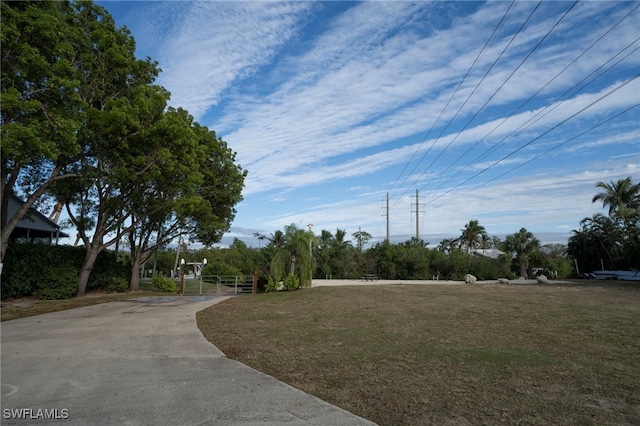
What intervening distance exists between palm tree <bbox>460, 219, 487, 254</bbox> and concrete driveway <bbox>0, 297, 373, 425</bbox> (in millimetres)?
65718

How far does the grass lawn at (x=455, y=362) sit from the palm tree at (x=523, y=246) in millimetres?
33899

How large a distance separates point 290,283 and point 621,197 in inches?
1405

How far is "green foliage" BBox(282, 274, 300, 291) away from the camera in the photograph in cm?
2269

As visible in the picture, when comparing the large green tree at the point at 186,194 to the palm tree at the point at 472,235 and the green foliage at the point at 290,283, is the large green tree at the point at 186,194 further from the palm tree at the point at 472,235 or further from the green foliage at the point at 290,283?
the palm tree at the point at 472,235

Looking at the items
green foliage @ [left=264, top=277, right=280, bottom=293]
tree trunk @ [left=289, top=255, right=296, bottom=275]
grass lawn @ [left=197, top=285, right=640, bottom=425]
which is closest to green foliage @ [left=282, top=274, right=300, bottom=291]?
green foliage @ [left=264, top=277, right=280, bottom=293]

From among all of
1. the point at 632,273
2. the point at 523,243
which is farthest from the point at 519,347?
the point at 523,243

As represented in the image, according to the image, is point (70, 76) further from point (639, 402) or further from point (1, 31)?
point (639, 402)

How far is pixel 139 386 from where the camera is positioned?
4.75 metres

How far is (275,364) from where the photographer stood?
19.2 feet

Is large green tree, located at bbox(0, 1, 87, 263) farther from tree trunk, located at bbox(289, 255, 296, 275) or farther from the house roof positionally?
tree trunk, located at bbox(289, 255, 296, 275)

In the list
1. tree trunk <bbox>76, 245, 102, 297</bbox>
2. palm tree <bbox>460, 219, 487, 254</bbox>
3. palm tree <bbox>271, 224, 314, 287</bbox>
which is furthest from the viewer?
palm tree <bbox>460, 219, 487, 254</bbox>

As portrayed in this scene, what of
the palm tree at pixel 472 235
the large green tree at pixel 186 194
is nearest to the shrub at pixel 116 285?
the large green tree at pixel 186 194

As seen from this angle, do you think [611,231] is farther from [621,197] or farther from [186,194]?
[186,194]

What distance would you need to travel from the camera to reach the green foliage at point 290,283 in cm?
2269
